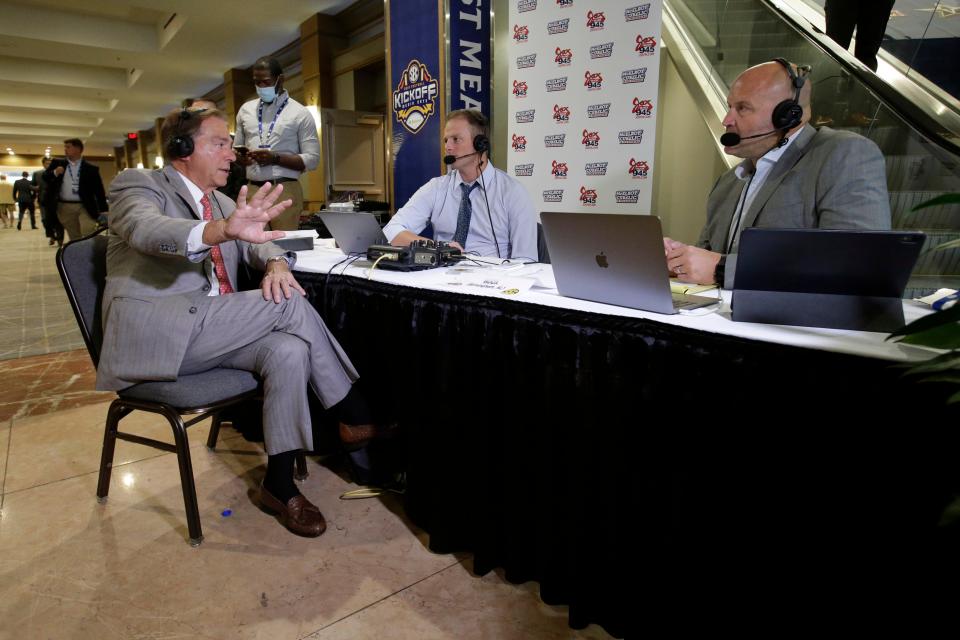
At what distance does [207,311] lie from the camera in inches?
62.9

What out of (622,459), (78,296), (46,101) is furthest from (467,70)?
(46,101)

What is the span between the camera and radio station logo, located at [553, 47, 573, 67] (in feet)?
11.3

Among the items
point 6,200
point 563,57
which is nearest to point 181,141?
point 563,57

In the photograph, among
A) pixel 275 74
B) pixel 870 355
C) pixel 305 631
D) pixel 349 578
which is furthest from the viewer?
pixel 275 74

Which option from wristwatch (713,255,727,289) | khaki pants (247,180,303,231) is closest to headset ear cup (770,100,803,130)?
wristwatch (713,255,727,289)

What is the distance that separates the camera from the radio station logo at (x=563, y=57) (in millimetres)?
3459

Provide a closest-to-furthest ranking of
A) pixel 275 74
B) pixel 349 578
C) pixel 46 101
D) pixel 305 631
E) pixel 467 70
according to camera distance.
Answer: pixel 305 631 → pixel 349 578 → pixel 275 74 → pixel 467 70 → pixel 46 101

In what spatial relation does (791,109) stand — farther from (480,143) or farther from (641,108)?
(641,108)

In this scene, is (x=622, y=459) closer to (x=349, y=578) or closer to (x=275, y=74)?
(x=349, y=578)

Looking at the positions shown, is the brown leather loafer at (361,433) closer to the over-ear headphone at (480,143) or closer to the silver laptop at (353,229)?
the silver laptop at (353,229)

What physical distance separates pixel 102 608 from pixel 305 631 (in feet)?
1.75

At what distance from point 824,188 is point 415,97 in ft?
11.4

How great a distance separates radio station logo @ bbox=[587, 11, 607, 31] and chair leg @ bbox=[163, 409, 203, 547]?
3.12 m

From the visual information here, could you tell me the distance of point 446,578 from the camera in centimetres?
148
